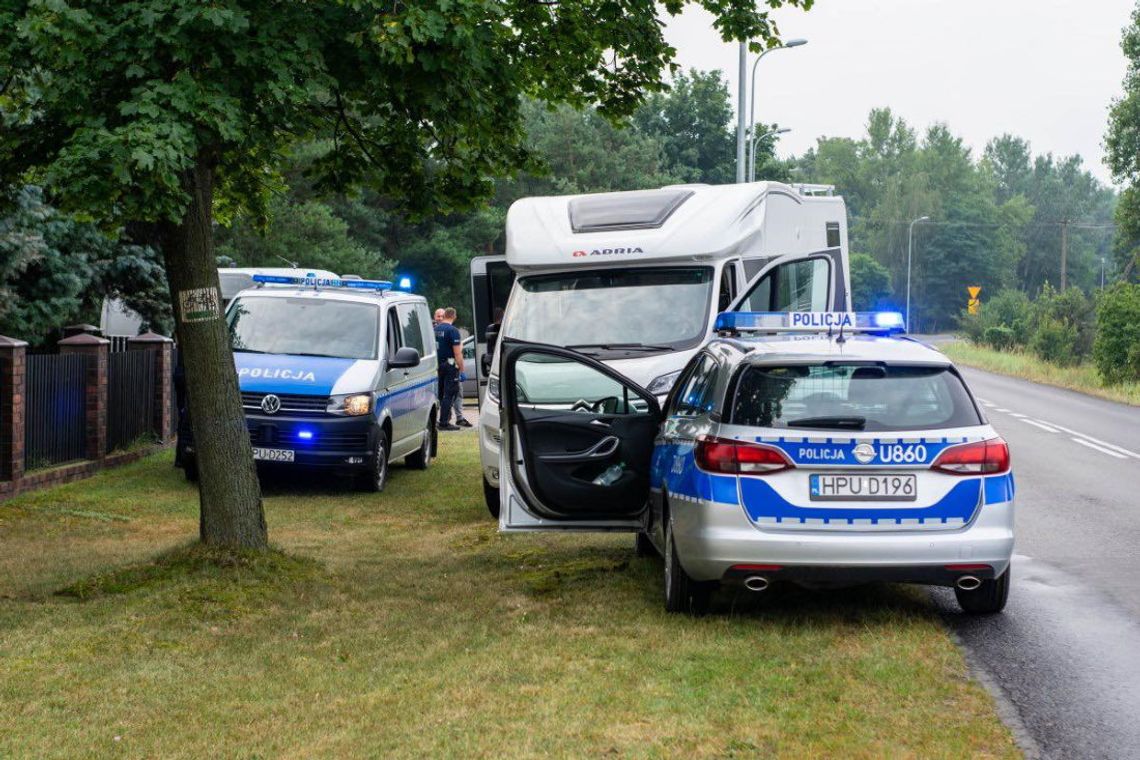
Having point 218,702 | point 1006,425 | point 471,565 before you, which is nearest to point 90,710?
point 218,702

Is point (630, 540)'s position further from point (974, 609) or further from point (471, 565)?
point (974, 609)

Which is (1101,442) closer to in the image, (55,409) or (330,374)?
(330,374)

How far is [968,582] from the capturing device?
7793 millimetres

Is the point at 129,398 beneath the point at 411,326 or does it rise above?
beneath

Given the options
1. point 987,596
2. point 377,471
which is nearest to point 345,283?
point 377,471

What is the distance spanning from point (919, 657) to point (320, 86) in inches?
181

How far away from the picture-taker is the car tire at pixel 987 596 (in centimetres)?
830

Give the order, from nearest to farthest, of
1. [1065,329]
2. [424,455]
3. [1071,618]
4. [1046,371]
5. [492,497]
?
[1071,618] < [492,497] < [424,455] < [1046,371] < [1065,329]

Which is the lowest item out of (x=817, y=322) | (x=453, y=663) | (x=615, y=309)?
(x=453, y=663)

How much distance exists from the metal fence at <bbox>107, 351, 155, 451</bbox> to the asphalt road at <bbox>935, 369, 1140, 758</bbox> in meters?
10.1

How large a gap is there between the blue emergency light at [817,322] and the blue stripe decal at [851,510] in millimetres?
1328

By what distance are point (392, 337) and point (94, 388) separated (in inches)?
135

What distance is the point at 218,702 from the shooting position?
6438mm

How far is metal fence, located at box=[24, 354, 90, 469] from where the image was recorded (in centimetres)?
1519
